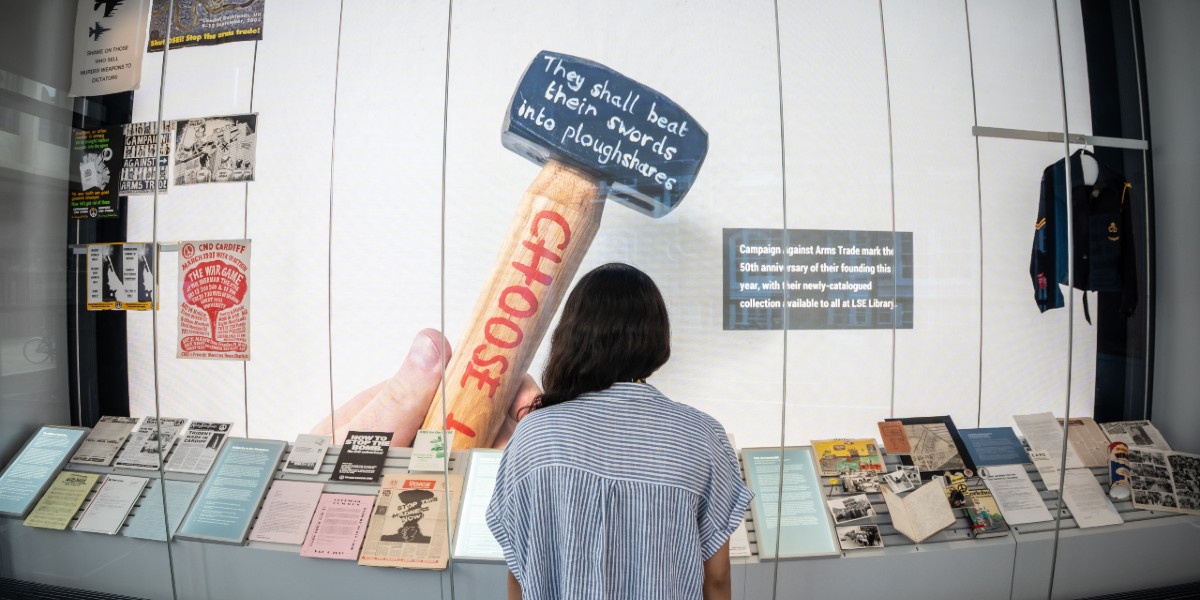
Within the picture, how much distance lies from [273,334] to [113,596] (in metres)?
1.33

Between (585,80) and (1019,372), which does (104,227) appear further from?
(1019,372)

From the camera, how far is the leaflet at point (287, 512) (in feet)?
7.23

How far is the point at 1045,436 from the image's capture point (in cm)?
238

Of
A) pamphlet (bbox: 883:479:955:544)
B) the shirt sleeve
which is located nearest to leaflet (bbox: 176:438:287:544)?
the shirt sleeve

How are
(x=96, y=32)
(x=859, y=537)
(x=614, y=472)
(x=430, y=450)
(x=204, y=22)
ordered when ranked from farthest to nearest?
(x=96, y=32) → (x=204, y=22) → (x=430, y=450) → (x=859, y=537) → (x=614, y=472)

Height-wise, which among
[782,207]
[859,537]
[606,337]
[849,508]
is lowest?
[859,537]

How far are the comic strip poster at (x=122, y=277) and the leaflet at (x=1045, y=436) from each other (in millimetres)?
3998

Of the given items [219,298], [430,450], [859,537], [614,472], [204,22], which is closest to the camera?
[614,472]

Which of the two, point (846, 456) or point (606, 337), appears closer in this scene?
point (606, 337)

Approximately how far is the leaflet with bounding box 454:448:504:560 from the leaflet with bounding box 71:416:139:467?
1.65 m

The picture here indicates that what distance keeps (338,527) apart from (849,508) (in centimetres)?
212

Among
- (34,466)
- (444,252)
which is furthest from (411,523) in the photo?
(34,466)

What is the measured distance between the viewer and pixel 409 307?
2.29 meters

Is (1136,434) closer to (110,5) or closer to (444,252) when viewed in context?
(444,252)
